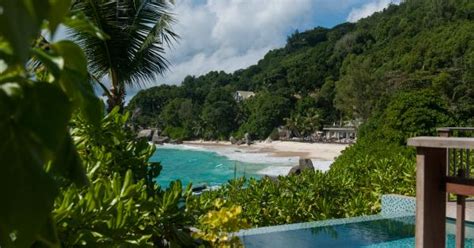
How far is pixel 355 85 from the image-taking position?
47.4 meters

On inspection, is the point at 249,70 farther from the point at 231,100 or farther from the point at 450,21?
the point at 450,21

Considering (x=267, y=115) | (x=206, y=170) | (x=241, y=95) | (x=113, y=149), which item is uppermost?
(x=241, y=95)

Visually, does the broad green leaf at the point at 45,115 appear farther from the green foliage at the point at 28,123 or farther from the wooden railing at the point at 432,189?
the wooden railing at the point at 432,189

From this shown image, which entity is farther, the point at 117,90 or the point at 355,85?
the point at 355,85

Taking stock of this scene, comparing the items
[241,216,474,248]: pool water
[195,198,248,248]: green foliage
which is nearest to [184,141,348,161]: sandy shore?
[241,216,474,248]: pool water

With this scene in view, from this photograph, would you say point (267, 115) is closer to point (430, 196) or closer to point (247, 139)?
point (247, 139)

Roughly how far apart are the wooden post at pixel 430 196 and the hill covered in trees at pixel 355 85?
29.2 ft

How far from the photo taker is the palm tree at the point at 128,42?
648 centimetres

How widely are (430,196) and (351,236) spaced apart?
3.81m

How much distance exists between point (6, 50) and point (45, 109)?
0.20 feet

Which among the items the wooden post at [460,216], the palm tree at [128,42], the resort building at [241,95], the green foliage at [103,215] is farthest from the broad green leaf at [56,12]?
the resort building at [241,95]

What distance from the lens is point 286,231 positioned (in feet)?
19.3

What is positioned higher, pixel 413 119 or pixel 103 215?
pixel 413 119

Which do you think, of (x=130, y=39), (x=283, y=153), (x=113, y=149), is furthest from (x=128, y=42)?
(x=283, y=153)
